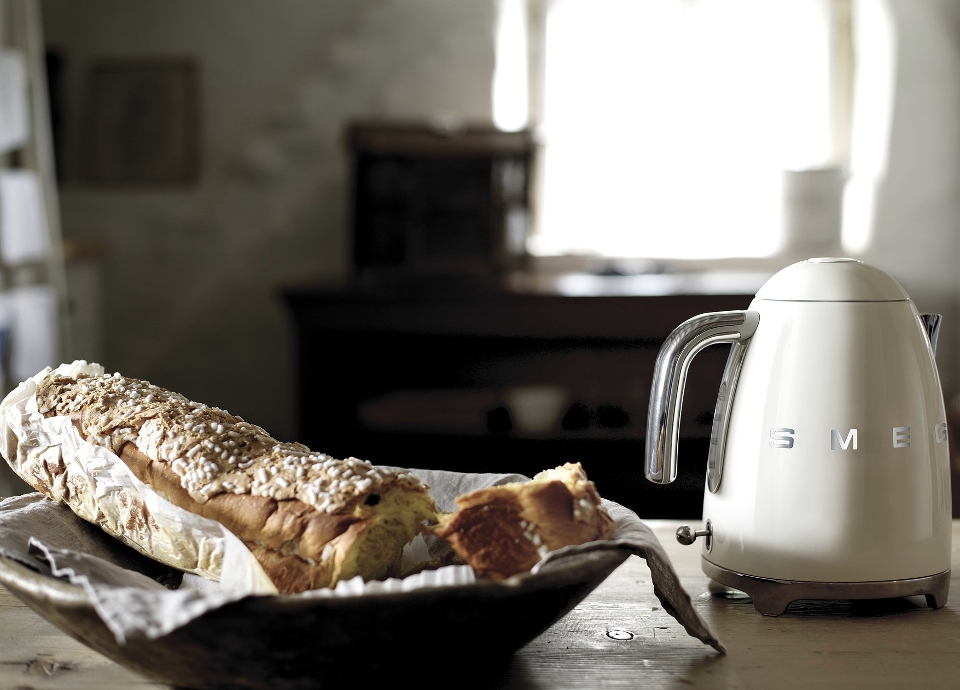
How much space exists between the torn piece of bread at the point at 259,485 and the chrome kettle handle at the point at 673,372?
0.16 metres

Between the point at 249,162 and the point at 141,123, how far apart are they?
0.40 m

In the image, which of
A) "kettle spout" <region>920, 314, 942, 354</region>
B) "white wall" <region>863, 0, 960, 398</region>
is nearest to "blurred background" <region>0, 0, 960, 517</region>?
"white wall" <region>863, 0, 960, 398</region>

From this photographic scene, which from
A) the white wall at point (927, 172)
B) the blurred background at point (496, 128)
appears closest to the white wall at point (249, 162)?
the blurred background at point (496, 128)

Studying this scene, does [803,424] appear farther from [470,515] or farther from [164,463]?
[164,463]

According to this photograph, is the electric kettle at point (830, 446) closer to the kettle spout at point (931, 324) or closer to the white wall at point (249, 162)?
the kettle spout at point (931, 324)

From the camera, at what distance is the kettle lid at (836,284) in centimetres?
60

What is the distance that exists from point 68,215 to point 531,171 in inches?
64.4

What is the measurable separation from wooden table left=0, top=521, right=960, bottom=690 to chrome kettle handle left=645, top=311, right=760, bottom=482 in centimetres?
9

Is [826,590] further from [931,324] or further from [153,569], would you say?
[153,569]

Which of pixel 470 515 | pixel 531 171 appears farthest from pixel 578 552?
pixel 531 171

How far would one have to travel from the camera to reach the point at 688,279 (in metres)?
2.76

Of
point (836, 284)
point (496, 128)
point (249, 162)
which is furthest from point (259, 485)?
point (249, 162)

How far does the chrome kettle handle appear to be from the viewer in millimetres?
605

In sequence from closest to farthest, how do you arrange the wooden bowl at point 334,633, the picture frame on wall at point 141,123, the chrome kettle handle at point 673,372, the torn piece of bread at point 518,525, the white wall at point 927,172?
1. the wooden bowl at point 334,633
2. the torn piece of bread at point 518,525
3. the chrome kettle handle at point 673,372
4. the white wall at point 927,172
5. the picture frame on wall at point 141,123
